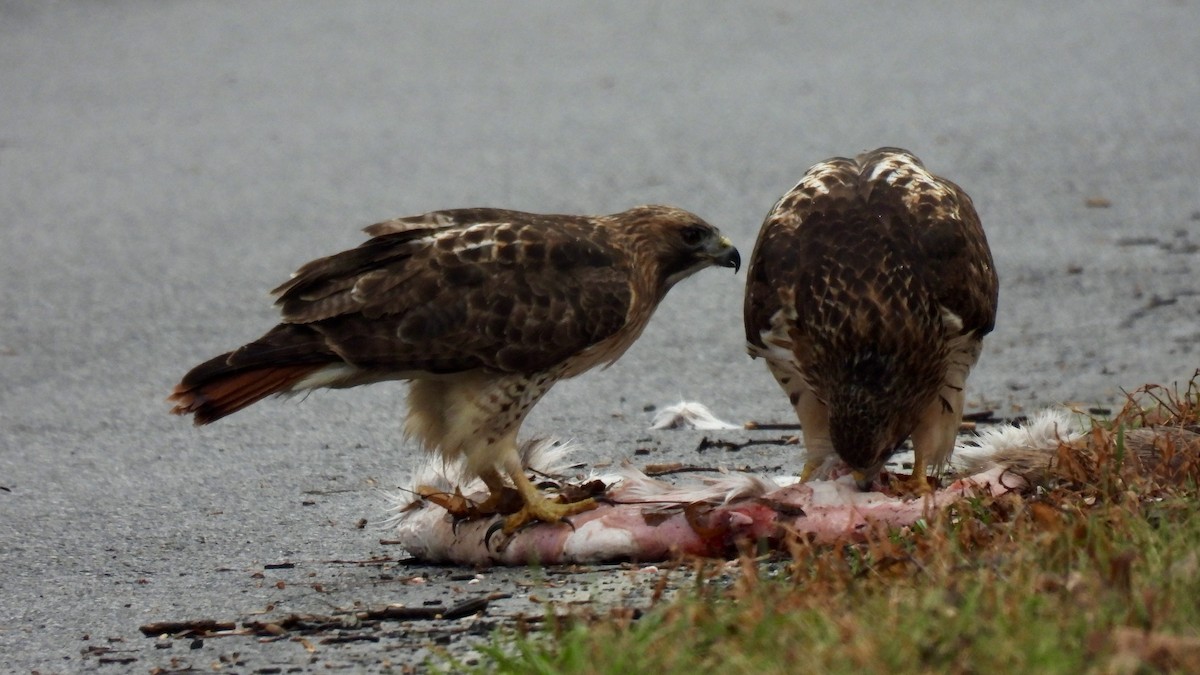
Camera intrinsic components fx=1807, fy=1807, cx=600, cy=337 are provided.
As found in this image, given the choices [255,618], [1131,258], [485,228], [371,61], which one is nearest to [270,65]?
[371,61]

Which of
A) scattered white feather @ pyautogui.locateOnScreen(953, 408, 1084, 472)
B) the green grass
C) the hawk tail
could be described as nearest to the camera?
the green grass

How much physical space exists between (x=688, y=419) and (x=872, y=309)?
180cm

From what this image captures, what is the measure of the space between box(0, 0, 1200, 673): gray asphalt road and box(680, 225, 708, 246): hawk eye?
92cm

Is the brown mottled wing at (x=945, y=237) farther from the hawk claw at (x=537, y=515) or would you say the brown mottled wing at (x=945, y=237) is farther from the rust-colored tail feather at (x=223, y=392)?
the rust-colored tail feather at (x=223, y=392)

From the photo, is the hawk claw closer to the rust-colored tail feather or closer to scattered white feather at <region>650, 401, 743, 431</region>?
the rust-colored tail feather

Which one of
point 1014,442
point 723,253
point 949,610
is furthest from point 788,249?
point 949,610

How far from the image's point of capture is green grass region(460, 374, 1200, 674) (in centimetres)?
314

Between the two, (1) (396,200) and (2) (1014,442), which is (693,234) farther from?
(1) (396,200)

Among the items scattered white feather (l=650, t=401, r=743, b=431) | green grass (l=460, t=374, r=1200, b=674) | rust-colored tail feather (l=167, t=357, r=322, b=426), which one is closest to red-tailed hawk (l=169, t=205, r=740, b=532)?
rust-colored tail feather (l=167, t=357, r=322, b=426)

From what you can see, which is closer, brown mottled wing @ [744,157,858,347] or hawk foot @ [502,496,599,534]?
hawk foot @ [502,496,599,534]

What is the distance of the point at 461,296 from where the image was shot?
5.03 meters

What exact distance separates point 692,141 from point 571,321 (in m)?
5.95

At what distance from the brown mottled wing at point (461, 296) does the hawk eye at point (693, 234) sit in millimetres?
341

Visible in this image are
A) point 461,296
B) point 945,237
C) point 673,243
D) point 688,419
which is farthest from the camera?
point 688,419
